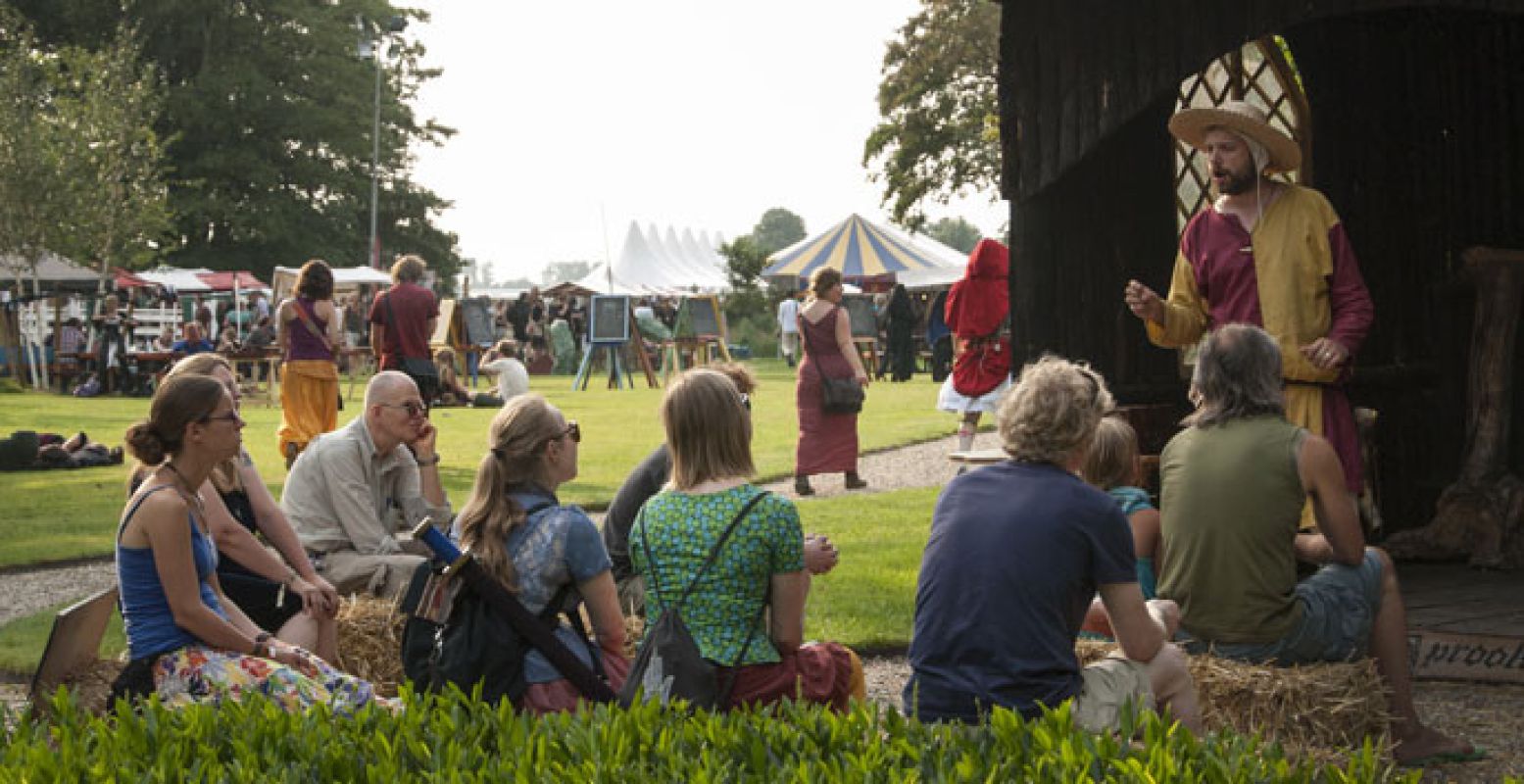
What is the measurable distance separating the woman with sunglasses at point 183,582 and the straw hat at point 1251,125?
375 centimetres

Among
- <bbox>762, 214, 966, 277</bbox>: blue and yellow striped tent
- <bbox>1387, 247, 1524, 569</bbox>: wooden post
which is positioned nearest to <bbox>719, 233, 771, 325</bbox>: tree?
<bbox>762, 214, 966, 277</bbox>: blue and yellow striped tent

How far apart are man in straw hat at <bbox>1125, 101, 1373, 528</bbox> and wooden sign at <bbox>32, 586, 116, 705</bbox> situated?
3.62m

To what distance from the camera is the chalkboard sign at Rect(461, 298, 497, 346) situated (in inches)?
1417

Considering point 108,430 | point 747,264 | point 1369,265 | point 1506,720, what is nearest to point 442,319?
point 108,430

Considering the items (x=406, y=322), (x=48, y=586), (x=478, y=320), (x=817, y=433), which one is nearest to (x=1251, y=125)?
(x=48, y=586)

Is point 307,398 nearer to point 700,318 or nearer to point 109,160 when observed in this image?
point 700,318

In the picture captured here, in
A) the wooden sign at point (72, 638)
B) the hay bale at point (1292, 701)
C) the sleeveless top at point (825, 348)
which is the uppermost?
the sleeveless top at point (825, 348)

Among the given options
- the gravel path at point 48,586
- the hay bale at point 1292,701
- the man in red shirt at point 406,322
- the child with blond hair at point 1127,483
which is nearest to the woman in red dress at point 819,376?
the man in red shirt at point 406,322

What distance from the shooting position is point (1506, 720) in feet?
20.3

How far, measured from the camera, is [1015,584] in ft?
14.0

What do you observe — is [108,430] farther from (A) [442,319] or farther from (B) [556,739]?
(B) [556,739]

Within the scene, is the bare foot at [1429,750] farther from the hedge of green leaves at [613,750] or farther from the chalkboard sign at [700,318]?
the chalkboard sign at [700,318]

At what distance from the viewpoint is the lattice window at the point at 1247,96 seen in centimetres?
998

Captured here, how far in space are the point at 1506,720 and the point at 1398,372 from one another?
366 cm
